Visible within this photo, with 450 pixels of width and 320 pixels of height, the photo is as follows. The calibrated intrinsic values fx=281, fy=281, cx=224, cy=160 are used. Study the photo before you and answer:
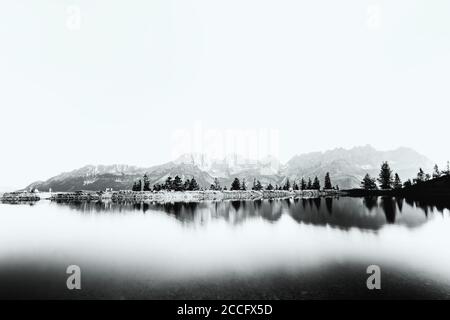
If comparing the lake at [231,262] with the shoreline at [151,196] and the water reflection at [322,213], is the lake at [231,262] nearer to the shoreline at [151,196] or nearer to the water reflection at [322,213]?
the water reflection at [322,213]

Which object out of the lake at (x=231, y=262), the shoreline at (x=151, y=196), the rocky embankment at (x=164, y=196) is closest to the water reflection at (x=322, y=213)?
the lake at (x=231, y=262)

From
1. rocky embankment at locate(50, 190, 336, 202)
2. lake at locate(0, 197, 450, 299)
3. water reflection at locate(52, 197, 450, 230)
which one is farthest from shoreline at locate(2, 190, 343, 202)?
lake at locate(0, 197, 450, 299)

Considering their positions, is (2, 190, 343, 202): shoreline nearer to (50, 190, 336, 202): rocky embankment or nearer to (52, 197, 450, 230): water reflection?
(50, 190, 336, 202): rocky embankment

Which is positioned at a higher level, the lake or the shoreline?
the lake

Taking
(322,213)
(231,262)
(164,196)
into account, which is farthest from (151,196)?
(231,262)

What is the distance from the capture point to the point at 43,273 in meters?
27.9

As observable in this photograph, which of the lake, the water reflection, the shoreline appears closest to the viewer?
the lake

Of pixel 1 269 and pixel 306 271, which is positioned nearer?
pixel 306 271

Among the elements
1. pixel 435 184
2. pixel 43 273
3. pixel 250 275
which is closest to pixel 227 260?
pixel 250 275

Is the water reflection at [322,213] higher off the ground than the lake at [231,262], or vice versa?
the lake at [231,262]

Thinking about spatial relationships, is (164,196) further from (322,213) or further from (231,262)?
(231,262)

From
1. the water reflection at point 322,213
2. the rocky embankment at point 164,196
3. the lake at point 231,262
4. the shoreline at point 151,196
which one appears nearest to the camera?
the lake at point 231,262
